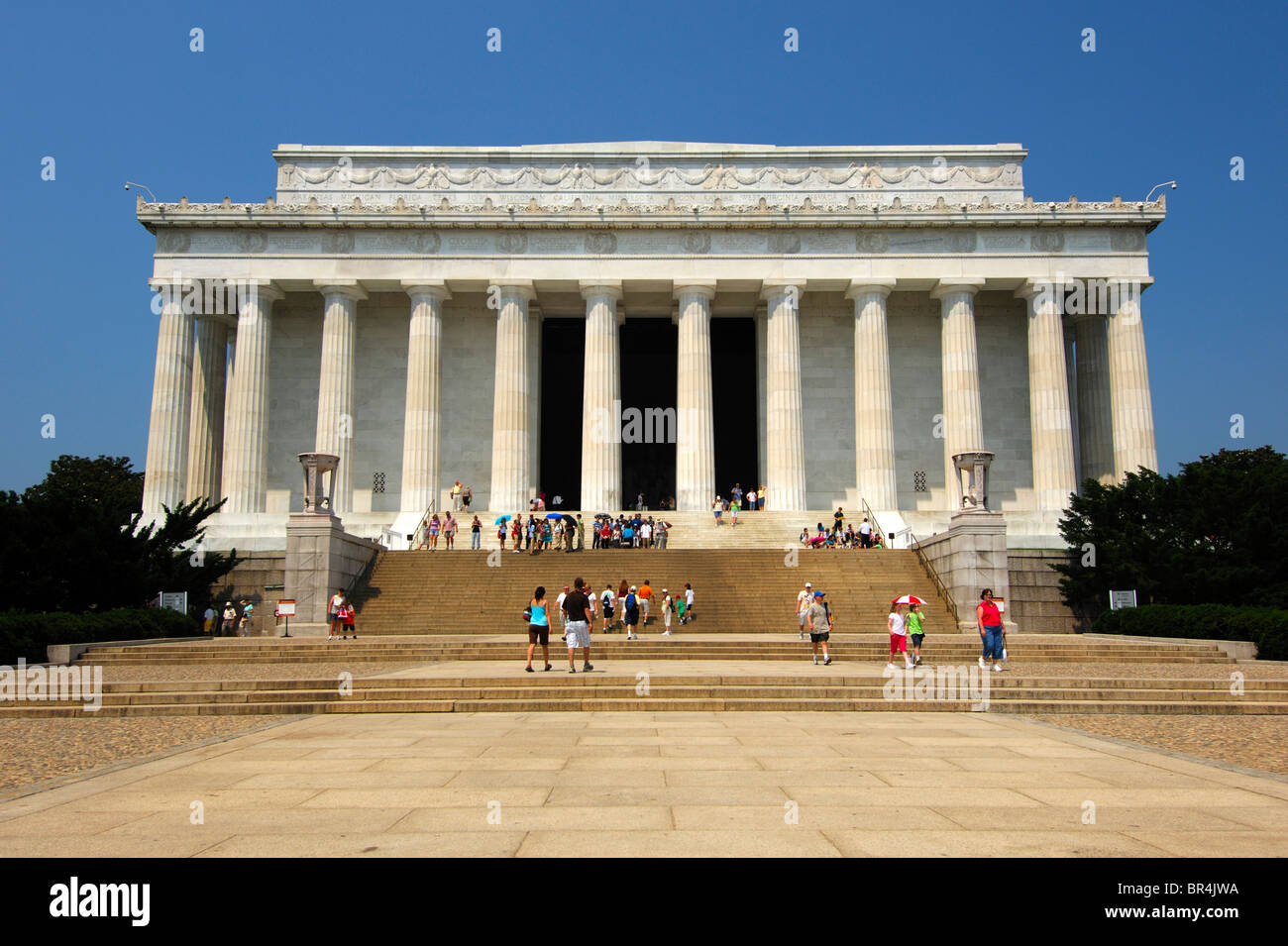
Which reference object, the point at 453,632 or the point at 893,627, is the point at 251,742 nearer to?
the point at 893,627

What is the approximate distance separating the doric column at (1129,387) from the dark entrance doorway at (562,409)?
3095cm

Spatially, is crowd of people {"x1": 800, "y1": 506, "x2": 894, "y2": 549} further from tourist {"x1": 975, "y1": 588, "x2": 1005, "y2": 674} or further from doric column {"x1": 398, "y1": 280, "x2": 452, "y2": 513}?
tourist {"x1": 975, "y1": 588, "x2": 1005, "y2": 674}

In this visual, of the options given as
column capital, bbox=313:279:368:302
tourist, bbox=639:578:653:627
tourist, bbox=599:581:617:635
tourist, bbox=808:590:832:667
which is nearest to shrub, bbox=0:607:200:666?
tourist, bbox=599:581:617:635

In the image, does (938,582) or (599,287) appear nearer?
(938,582)

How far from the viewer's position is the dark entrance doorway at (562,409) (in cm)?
6188

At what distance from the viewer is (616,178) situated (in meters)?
56.6

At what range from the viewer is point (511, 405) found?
5119cm

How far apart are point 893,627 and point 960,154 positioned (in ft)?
143

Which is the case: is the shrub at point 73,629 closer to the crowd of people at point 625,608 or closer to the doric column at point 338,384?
the crowd of people at point 625,608

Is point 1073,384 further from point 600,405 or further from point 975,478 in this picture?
point 600,405

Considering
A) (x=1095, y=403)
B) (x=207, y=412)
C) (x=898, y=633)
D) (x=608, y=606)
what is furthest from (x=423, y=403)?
(x=1095, y=403)

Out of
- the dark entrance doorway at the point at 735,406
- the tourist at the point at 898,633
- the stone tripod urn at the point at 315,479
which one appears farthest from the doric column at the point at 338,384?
the tourist at the point at 898,633

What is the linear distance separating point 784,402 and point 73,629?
115 ft
